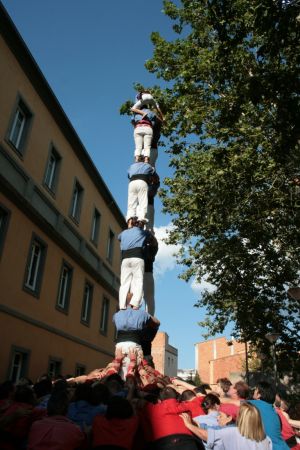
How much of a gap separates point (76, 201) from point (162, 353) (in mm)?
42310

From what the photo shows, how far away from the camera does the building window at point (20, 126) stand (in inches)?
515

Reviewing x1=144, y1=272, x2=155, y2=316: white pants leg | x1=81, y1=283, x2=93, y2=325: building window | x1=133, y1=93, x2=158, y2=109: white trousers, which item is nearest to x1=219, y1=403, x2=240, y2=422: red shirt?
x1=144, y1=272, x2=155, y2=316: white pants leg

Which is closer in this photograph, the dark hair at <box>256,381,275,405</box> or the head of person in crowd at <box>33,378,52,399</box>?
the dark hair at <box>256,381,275,405</box>

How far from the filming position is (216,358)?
2251 inches

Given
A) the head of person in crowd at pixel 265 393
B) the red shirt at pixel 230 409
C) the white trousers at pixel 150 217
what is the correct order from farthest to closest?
the white trousers at pixel 150 217 < the head of person in crowd at pixel 265 393 < the red shirt at pixel 230 409

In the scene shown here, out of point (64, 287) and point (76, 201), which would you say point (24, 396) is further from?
point (76, 201)

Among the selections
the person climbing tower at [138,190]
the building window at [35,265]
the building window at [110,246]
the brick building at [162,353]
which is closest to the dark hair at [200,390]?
the person climbing tower at [138,190]

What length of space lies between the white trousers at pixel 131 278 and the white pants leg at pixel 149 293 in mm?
892

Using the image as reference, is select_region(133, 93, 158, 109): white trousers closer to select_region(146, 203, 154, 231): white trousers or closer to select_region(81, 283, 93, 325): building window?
select_region(146, 203, 154, 231): white trousers

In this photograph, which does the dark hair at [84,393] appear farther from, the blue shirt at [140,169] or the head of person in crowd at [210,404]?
the blue shirt at [140,169]

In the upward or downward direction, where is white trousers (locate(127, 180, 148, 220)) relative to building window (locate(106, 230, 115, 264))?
downward

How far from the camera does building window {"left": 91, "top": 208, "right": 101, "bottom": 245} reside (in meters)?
20.2

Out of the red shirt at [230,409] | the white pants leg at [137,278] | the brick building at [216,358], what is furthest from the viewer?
the brick building at [216,358]

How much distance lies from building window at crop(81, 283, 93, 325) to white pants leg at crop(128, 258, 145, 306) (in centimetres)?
1093
